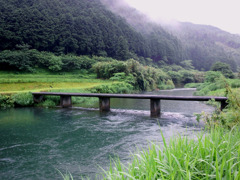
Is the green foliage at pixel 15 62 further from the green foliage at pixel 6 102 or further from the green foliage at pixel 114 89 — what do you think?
the green foliage at pixel 6 102

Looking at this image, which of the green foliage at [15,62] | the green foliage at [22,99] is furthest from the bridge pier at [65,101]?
the green foliage at [15,62]

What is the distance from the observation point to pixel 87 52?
47.6 metres

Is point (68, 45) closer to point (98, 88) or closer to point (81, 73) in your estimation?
point (81, 73)

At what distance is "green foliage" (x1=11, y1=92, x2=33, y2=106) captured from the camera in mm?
15422

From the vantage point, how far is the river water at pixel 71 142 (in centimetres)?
487

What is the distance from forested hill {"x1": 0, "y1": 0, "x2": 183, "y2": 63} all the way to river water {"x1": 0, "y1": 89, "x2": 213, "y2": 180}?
31124mm

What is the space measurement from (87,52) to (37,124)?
39.5 meters

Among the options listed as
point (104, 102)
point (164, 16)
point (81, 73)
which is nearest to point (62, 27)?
point (81, 73)

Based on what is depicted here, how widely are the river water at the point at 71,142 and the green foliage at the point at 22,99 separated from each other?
4.36 meters

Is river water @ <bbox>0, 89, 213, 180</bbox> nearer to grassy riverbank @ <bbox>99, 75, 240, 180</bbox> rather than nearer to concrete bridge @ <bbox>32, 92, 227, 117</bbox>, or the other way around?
grassy riverbank @ <bbox>99, 75, 240, 180</bbox>

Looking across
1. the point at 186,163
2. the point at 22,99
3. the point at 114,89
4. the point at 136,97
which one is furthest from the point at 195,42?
the point at 186,163

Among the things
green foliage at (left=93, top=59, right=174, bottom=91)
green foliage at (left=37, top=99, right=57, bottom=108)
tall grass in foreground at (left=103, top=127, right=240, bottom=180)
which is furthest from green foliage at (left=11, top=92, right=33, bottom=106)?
tall grass in foreground at (left=103, top=127, right=240, bottom=180)

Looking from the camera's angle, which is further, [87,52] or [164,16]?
[164,16]

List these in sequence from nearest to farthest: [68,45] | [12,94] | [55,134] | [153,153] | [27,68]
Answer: [153,153]
[55,134]
[12,94]
[27,68]
[68,45]
